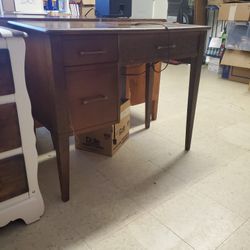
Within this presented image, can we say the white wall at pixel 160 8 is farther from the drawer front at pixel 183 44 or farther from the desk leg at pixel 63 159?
the desk leg at pixel 63 159

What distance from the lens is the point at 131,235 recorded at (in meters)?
0.99

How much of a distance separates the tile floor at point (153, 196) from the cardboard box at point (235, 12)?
180cm

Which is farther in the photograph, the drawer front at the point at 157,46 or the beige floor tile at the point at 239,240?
the drawer front at the point at 157,46

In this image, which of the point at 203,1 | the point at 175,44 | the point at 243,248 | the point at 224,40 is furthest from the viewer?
the point at 203,1

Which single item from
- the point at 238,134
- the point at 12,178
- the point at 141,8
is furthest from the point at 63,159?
the point at 141,8

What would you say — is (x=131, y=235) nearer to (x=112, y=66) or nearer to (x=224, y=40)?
(x=112, y=66)

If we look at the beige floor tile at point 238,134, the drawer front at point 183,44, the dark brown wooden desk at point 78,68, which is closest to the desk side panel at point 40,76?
the dark brown wooden desk at point 78,68

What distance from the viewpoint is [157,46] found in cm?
119

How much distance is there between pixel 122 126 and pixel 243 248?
913 millimetres

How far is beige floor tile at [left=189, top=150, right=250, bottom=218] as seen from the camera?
3.82 feet

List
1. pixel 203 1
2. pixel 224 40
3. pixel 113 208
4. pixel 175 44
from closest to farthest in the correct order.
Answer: pixel 113 208
pixel 175 44
pixel 224 40
pixel 203 1

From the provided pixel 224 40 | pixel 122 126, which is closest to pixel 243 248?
pixel 122 126

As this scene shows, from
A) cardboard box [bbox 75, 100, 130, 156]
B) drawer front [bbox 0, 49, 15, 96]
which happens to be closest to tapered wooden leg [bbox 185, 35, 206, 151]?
cardboard box [bbox 75, 100, 130, 156]

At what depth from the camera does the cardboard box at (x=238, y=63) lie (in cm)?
315
